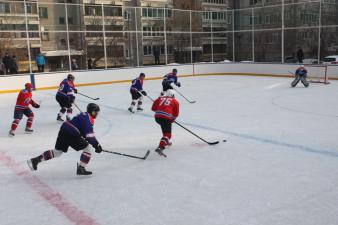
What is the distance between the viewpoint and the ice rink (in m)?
2.99

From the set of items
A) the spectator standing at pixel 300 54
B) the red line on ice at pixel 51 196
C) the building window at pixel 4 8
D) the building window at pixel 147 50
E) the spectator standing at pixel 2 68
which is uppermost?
the building window at pixel 4 8

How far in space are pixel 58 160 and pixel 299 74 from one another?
911 centimetres

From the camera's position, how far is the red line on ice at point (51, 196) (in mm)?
2938

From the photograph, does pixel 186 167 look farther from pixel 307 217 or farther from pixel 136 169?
pixel 307 217

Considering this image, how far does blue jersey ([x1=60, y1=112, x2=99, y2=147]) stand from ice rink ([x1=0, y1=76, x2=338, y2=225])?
1.58 feet

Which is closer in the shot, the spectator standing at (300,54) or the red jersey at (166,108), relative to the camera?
the red jersey at (166,108)

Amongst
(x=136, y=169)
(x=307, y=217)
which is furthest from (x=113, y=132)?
(x=307, y=217)

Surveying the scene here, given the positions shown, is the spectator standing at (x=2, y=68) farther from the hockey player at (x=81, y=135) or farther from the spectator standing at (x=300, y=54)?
the spectator standing at (x=300, y=54)

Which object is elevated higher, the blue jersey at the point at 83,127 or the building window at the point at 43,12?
the building window at the point at 43,12

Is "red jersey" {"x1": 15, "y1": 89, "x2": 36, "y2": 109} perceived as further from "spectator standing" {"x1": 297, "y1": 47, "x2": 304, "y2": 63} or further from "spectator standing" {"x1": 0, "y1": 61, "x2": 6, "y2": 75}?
"spectator standing" {"x1": 297, "y1": 47, "x2": 304, "y2": 63}

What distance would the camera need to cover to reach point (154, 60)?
1825 cm

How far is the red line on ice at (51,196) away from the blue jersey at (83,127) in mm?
590

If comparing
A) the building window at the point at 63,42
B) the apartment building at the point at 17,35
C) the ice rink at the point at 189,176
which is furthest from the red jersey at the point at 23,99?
the building window at the point at 63,42

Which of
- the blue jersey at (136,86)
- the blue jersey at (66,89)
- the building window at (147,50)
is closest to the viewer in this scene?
the blue jersey at (66,89)
